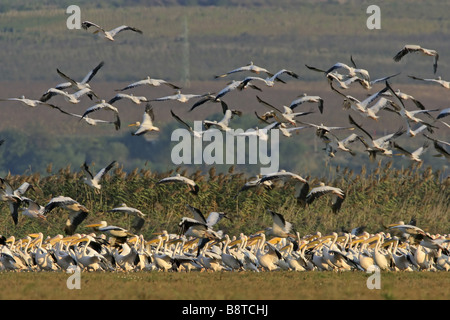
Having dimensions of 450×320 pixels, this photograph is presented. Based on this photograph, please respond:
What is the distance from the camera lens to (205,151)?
75.7 m

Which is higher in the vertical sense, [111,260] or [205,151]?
[111,260]

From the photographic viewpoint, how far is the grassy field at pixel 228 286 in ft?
59.6

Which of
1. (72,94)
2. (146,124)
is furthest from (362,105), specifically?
(72,94)

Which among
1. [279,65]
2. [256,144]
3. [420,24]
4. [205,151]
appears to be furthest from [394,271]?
[420,24]

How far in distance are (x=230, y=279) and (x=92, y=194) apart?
509 inches

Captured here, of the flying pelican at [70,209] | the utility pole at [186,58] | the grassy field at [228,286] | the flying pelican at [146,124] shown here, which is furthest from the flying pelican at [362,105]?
the utility pole at [186,58]

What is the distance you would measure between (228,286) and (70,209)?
654 cm

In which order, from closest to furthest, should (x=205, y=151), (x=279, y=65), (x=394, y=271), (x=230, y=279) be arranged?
(x=230, y=279), (x=394, y=271), (x=205, y=151), (x=279, y=65)

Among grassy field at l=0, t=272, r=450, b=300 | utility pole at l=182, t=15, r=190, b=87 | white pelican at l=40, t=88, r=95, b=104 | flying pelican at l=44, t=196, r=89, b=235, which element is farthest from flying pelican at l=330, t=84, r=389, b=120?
utility pole at l=182, t=15, r=190, b=87

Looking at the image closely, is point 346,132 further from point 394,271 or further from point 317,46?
point 394,271

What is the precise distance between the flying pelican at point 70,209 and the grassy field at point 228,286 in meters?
1.46

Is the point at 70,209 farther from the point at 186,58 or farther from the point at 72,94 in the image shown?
the point at 186,58

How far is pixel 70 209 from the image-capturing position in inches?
1018

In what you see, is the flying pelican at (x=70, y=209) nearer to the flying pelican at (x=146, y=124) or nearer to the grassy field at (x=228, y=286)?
the grassy field at (x=228, y=286)
